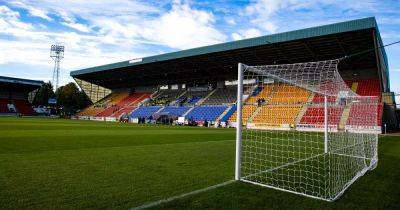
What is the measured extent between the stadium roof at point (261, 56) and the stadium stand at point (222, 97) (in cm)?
191

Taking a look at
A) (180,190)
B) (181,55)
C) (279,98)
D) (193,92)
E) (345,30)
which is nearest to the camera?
(180,190)

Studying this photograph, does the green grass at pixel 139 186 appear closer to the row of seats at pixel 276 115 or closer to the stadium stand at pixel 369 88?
the row of seats at pixel 276 115

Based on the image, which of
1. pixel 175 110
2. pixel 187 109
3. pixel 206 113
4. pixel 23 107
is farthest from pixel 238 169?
pixel 23 107

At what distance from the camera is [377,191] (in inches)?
222

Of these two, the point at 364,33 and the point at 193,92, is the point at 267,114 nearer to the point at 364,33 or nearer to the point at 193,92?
the point at 364,33

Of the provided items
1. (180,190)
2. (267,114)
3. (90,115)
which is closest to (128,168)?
(180,190)

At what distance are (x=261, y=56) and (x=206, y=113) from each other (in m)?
10.4

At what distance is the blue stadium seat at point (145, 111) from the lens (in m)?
46.6

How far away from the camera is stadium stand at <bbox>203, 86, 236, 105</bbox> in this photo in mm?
41706

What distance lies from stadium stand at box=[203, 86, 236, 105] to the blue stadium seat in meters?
7.86

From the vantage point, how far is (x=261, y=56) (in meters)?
34.3

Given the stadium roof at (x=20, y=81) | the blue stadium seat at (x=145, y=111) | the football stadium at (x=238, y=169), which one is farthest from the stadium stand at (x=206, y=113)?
the stadium roof at (x=20, y=81)

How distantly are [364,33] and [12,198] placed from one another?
2683cm

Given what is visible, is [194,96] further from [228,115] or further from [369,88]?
[369,88]
